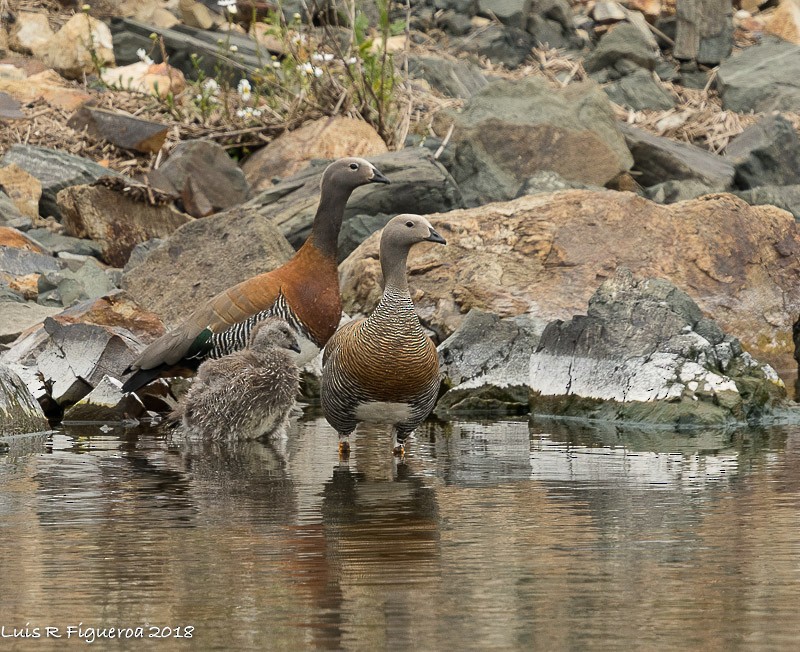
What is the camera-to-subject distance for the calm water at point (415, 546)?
445 cm

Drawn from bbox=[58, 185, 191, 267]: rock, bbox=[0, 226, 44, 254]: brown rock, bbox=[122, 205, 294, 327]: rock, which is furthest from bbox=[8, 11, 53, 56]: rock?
bbox=[122, 205, 294, 327]: rock

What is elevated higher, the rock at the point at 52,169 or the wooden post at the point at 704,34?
the wooden post at the point at 704,34

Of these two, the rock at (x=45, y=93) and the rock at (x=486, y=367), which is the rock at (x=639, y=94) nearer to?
the rock at (x=45, y=93)

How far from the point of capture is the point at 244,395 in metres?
9.16

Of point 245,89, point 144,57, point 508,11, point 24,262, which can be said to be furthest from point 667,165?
point 24,262

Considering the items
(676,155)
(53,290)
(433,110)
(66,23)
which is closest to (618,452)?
(53,290)

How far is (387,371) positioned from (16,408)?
8.04 feet

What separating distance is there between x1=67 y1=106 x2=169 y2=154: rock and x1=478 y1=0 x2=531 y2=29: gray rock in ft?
25.6

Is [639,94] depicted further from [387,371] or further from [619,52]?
[387,371]

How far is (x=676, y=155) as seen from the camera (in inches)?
671

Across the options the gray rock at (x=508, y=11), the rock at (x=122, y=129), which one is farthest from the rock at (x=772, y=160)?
the rock at (x=122, y=129)

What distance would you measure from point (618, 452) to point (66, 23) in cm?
1377

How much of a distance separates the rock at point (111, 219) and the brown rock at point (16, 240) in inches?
29.9

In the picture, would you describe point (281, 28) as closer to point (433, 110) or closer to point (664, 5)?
point (433, 110)
